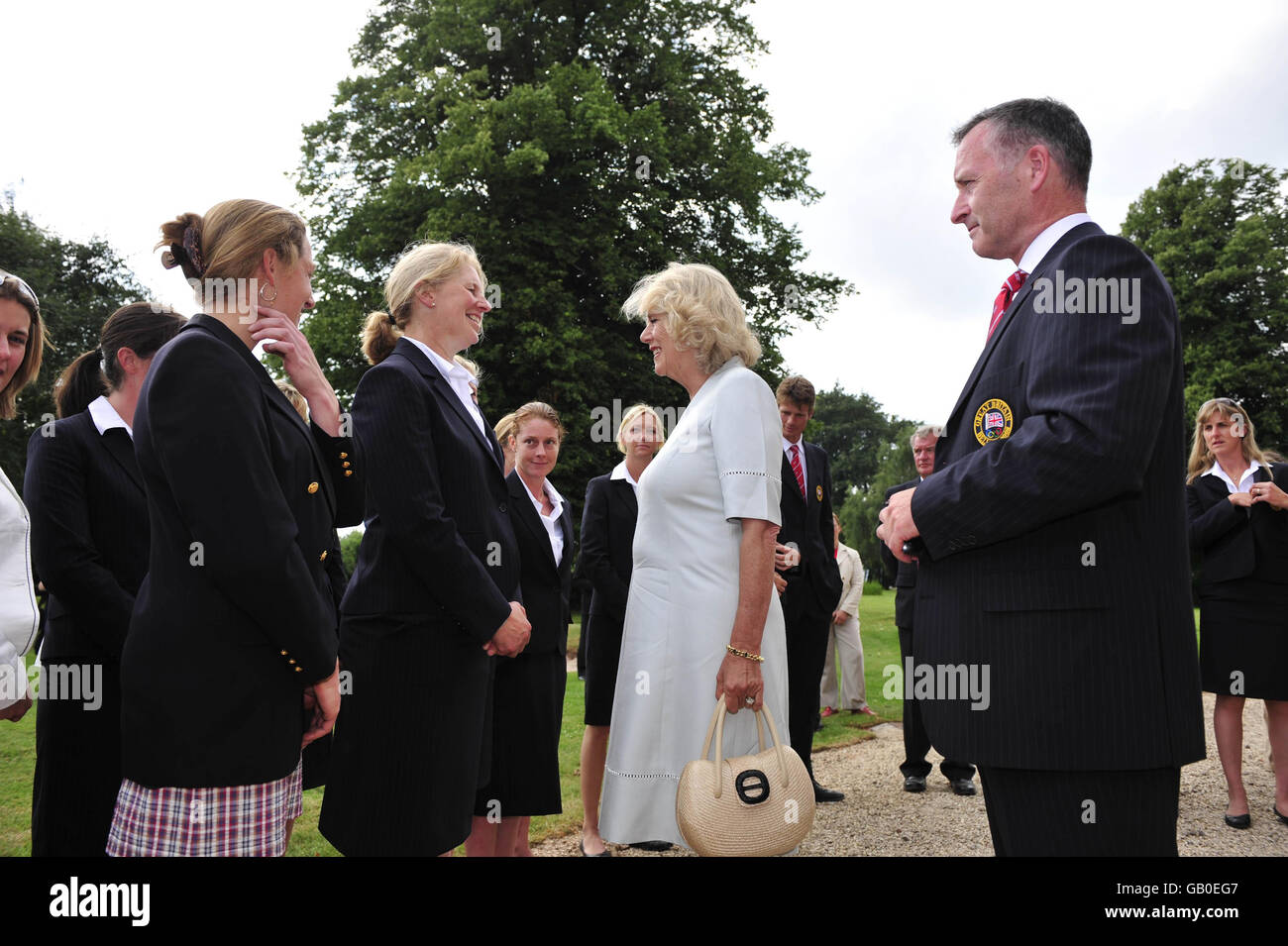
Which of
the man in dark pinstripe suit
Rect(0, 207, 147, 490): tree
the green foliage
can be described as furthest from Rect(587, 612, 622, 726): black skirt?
the green foliage

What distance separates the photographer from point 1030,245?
2.61 metres

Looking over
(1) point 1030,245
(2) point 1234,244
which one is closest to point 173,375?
(1) point 1030,245

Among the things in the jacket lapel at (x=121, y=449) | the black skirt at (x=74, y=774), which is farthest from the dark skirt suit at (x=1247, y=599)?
the black skirt at (x=74, y=774)

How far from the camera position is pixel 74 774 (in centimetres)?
314

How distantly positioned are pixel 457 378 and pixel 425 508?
2.19 ft

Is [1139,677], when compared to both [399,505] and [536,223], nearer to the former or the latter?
[399,505]

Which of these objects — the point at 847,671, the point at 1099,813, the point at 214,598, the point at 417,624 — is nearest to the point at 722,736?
the point at 417,624

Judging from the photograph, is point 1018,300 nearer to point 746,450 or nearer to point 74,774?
point 746,450

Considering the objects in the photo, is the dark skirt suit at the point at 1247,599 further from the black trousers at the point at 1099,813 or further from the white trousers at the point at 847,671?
the black trousers at the point at 1099,813

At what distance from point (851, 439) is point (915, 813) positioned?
7967 cm

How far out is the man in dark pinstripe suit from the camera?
2.17 metres

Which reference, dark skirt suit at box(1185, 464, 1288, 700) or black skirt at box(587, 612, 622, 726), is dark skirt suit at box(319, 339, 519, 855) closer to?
black skirt at box(587, 612, 622, 726)

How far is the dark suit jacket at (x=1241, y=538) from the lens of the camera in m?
6.35

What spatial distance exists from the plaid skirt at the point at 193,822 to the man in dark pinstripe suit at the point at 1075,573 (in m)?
1.73
